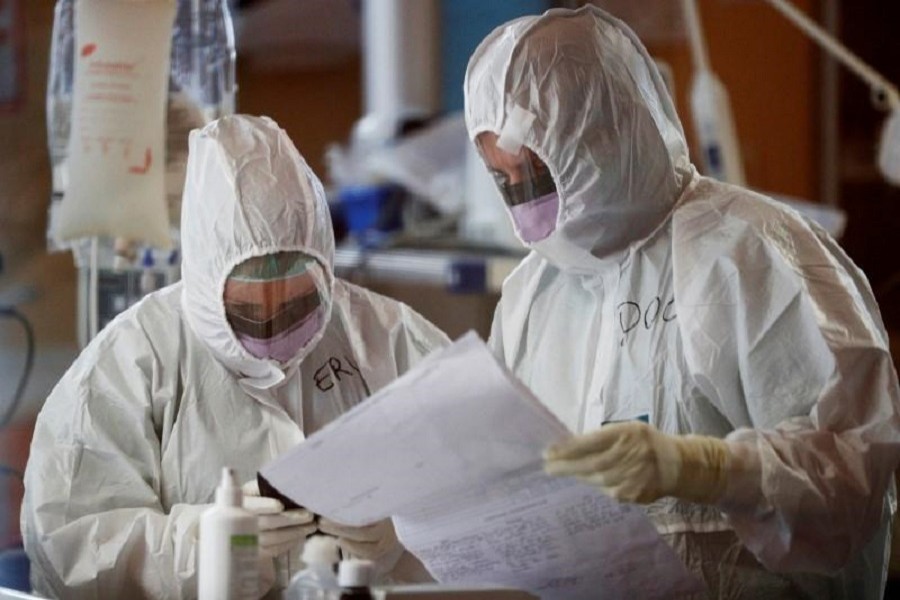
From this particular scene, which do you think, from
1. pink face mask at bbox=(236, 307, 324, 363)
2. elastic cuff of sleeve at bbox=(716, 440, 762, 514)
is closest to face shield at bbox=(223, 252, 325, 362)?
pink face mask at bbox=(236, 307, 324, 363)

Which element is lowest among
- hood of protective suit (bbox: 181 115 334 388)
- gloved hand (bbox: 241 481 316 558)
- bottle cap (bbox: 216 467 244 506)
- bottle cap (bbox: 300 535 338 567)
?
gloved hand (bbox: 241 481 316 558)

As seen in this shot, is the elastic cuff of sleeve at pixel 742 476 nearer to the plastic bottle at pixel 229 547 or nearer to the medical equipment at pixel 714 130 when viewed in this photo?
the plastic bottle at pixel 229 547

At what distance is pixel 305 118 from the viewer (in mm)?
5469

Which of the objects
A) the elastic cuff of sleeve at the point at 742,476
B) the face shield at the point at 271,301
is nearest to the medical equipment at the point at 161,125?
the face shield at the point at 271,301

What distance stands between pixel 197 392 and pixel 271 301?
0.50 ft

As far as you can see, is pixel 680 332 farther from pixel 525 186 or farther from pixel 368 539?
pixel 368 539

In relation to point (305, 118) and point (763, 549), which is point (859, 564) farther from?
point (305, 118)

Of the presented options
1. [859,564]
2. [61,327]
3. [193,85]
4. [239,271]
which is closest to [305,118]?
[61,327]

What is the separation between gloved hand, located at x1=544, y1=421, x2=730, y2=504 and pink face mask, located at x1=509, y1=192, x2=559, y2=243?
0.39 m

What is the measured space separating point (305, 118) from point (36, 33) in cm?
176

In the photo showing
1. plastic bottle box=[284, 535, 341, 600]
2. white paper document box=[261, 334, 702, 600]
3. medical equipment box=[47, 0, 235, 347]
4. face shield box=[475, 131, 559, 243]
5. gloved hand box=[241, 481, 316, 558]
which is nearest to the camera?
white paper document box=[261, 334, 702, 600]

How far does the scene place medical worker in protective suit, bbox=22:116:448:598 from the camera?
5.79ft

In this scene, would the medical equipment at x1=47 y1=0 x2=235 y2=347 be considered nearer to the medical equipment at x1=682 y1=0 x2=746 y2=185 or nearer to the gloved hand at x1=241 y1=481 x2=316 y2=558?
the gloved hand at x1=241 y1=481 x2=316 y2=558

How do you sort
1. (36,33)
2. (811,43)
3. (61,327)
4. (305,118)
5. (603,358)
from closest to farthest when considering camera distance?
(603,358) < (61,327) < (36,33) < (811,43) < (305,118)
